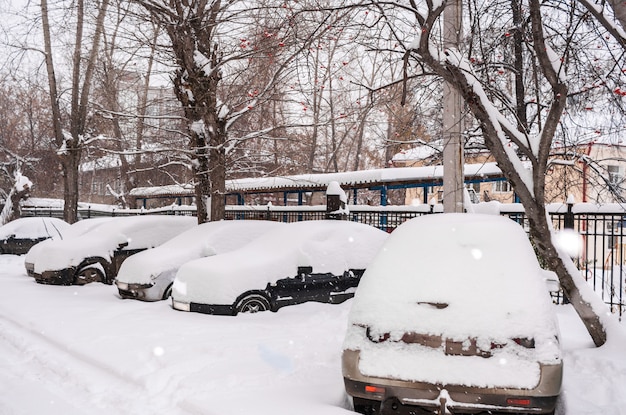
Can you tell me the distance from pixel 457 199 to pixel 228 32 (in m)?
7.10

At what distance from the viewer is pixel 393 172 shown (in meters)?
15.8

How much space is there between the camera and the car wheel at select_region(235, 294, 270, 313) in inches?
309

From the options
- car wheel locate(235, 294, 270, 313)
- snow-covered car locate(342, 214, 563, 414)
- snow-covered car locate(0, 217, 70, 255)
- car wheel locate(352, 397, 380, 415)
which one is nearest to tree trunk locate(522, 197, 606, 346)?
snow-covered car locate(342, 214, 563, 414)

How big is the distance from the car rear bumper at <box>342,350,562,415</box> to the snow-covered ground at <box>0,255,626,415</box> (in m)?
0.61

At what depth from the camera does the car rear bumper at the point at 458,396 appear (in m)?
3.56

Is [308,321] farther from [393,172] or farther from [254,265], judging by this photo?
[393,172]

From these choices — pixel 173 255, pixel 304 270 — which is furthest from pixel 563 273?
pixel 173 255

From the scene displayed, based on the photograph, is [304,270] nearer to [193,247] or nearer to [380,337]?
[193,247]

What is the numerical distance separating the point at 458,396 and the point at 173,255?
6698 millimetres

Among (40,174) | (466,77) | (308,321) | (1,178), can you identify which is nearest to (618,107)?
(466,77)

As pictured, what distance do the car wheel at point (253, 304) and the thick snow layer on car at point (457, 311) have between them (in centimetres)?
378

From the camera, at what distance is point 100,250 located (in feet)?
38.0

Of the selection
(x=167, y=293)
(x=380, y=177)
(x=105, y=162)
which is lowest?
(x=167, y=293)

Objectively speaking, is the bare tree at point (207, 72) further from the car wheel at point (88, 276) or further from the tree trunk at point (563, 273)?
the tree trunk at point (563, 273)
